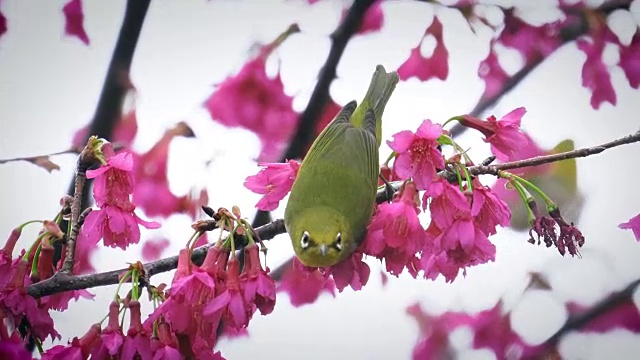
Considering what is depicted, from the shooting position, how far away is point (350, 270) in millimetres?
793

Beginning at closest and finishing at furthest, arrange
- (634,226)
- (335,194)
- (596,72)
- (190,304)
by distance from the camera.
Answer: (190,304), (335,194), (634,226), (596,72)

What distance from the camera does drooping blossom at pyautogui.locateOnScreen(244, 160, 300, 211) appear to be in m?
0.84

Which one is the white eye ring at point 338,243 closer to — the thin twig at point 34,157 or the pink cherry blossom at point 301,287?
the pink cherry blossom at point 301,287

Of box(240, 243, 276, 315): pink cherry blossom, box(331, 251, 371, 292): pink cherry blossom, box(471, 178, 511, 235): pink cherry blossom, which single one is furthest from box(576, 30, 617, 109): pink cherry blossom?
box(240, 243, 276, 315): pink cherry blossom

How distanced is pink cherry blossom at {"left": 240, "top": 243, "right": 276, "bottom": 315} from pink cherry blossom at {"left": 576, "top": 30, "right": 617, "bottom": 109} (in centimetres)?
66

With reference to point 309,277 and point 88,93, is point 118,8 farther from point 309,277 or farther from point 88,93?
point 309,277

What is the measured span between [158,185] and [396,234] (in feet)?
1.51

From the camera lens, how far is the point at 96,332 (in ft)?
2.47

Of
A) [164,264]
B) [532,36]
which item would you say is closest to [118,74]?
[164,264]

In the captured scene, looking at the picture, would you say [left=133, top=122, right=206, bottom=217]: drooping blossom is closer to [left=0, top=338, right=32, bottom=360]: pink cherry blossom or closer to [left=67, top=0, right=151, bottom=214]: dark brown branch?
[left=67, top=0, right=151, bottom=214]: dark brown branch

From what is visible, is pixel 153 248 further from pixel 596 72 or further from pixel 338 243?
pixel 596 72

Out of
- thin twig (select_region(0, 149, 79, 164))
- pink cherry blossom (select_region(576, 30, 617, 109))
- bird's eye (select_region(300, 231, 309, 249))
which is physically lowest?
pink cherry blossom (select_region(576, 30, 617, 109))

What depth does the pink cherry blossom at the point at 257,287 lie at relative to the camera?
0.73m

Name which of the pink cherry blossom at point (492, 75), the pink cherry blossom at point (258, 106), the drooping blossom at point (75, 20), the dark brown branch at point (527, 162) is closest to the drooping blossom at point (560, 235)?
the dark brown branch at point (527, 162)
